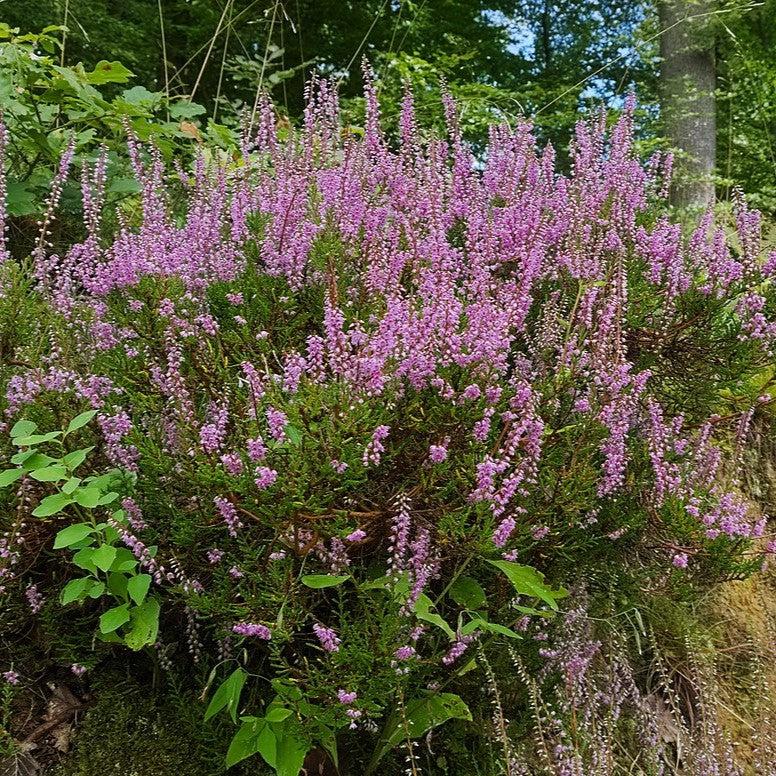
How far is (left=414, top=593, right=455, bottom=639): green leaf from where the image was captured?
153cm

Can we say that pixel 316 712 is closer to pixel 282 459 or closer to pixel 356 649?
pixel 356 649

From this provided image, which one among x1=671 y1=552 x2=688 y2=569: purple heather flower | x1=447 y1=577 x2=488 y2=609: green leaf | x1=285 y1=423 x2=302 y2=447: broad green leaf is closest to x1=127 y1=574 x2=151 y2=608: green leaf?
x1=285 y1=423 x2=302 y2=447: broad green leaf

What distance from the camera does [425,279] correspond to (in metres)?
1.85

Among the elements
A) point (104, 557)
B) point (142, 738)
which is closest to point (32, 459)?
point (104, 557)

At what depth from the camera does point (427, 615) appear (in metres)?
1.55

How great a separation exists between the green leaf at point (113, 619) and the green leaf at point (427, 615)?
66 centimetres

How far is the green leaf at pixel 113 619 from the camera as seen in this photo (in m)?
1.56

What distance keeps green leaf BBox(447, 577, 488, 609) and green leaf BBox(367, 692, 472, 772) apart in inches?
8.7

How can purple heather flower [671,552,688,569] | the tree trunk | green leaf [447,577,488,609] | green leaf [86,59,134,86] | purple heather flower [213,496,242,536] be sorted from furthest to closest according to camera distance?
the tree trunk → green leaf [86,59,134,86] → purple heather flower [671,552,688,569] → green leaf [447,577,488,609] → purple heather flower [213,496,242,536]

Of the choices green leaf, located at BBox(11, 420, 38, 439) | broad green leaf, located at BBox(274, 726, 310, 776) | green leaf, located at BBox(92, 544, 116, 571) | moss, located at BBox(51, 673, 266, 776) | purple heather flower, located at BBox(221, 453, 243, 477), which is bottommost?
moss, located at BBox(51, 673, 266, 776)

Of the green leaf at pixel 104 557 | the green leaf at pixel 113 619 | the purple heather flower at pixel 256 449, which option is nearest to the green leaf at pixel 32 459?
the green leaf at pixel 104 557

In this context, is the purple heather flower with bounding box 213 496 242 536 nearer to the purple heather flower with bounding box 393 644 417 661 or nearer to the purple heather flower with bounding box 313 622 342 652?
the purple heather flower with bounding box 313 622 342 652

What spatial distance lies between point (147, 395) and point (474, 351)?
873 mm

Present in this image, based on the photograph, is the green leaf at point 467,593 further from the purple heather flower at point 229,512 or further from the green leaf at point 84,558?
the green leaf at point 84,558
